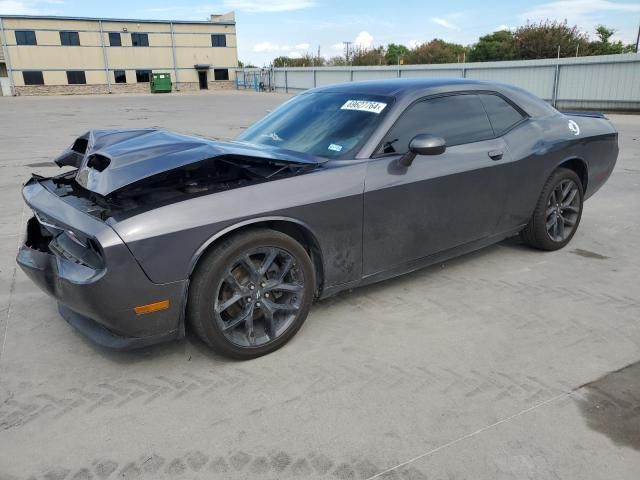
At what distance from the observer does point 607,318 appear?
3488 mm

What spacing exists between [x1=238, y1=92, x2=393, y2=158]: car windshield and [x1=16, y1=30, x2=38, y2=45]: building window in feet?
183

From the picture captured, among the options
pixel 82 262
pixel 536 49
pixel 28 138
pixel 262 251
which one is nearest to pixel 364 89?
pixel 262 251

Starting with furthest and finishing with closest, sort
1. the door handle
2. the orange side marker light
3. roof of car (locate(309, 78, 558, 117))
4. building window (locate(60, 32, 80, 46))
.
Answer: building window (locate(60, 32, 80, 46)) < the door handle < roof of car (locate(309, 78, 558, 117)) < the orange side marker light

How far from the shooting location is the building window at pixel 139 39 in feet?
176

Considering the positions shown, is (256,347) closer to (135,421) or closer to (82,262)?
(135,421)

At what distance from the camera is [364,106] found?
3674mm

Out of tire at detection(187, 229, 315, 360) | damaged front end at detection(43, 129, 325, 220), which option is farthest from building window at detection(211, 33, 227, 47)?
tire at detection(187, 229, 315, 360)

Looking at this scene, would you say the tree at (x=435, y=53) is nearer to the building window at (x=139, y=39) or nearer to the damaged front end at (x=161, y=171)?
the building window at (x=139, y=39)

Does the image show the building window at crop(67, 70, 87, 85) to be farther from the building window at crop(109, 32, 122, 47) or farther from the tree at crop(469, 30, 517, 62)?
the tree at crop(469, 30, 517, 62)

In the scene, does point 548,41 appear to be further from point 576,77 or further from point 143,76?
point 143,76

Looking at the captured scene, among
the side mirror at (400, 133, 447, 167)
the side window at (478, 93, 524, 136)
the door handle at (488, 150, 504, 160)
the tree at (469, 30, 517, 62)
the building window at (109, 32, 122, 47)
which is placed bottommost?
the door handle at (488, 150, 504, 160)

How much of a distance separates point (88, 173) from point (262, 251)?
1122mm

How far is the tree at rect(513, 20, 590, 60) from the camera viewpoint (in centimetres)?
4009

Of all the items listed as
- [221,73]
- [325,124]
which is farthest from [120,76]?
[325,124]
